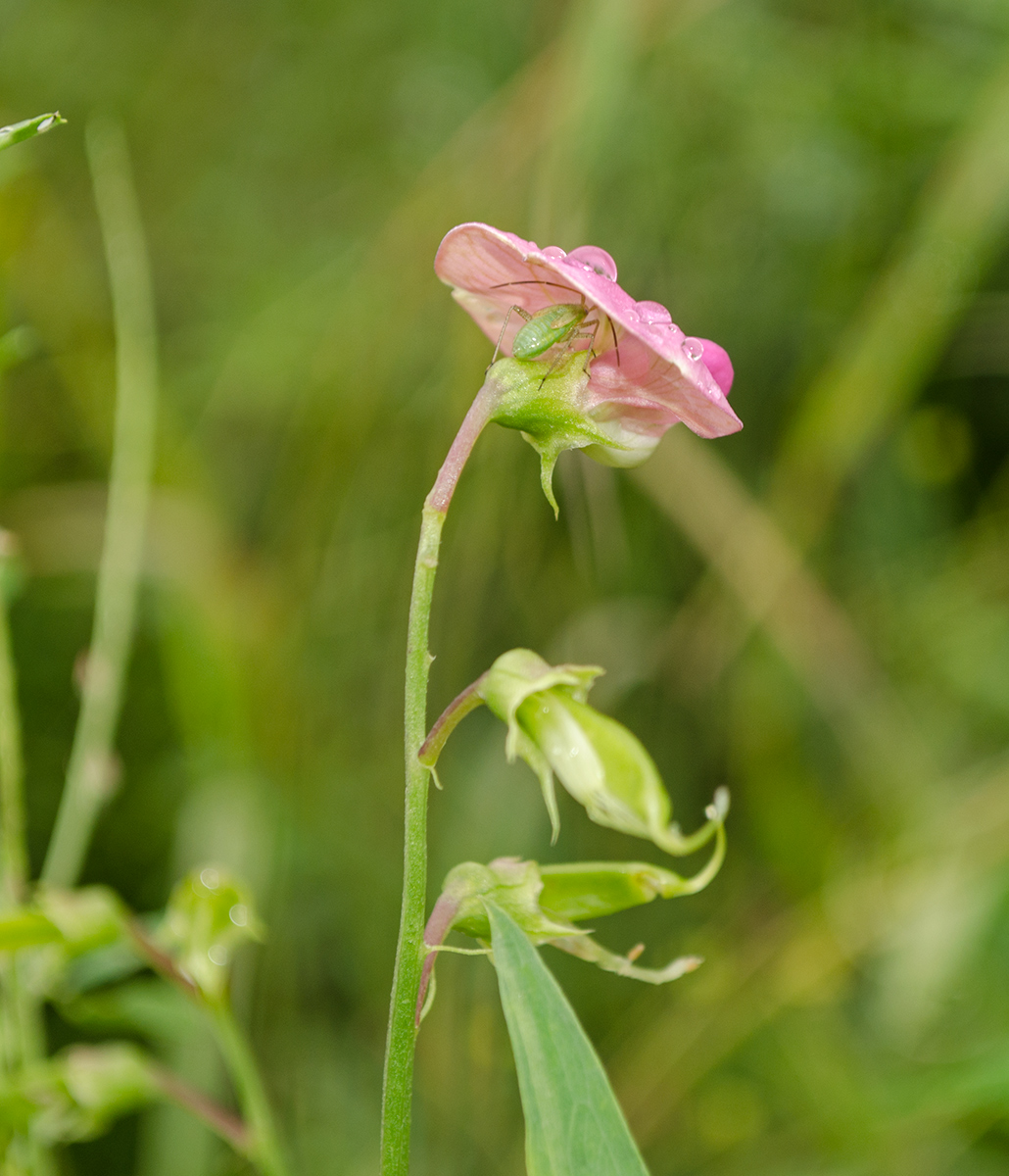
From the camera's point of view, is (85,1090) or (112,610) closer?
(85,1090)

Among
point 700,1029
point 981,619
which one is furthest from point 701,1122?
point 981,619

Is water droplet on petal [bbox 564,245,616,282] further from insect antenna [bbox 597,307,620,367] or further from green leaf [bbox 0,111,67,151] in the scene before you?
green leaf [bbox 0,111,67,151]

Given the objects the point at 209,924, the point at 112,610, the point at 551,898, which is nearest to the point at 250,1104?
the point at 209,924

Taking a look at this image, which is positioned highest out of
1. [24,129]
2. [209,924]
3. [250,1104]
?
[24,129]

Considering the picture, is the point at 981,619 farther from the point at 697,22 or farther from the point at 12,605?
the point at 12,605

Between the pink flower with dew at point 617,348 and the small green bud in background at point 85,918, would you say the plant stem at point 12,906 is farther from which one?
the pink flower with dew at point 617,348

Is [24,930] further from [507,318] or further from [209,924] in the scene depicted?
[507,318]
